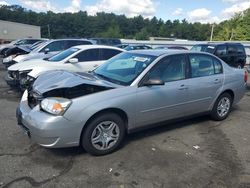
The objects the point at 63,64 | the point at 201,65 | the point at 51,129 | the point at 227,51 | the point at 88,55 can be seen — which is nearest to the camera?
the point at 51,129

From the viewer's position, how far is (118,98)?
396 cm

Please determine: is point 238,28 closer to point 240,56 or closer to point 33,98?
point 240,56

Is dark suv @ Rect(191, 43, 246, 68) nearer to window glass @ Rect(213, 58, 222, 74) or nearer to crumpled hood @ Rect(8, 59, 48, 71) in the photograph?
window glass @ Rect(213, 58, 222, 74)

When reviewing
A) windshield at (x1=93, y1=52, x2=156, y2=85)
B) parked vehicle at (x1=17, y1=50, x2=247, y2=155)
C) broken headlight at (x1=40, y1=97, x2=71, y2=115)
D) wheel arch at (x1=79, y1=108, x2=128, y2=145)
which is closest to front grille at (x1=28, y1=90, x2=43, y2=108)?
parked vehicle at (x1=17, y1=50, x2=247, y2=155)

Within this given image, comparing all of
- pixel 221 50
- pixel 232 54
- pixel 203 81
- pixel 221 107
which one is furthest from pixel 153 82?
pixel 232 54

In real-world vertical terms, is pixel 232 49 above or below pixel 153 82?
above

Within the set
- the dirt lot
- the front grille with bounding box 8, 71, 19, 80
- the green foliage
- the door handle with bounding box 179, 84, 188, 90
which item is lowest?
the dirt lot

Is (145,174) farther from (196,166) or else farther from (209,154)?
(209,154)

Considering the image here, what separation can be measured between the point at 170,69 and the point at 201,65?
93 centimetres

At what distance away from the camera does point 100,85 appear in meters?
3.99

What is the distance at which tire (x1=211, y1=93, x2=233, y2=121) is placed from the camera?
5666 millimetres

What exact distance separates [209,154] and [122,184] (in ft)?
5.48

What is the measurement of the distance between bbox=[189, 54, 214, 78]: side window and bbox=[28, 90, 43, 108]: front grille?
9.29ft

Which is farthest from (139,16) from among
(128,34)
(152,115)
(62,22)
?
(152,115)
